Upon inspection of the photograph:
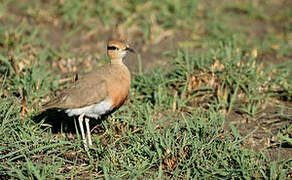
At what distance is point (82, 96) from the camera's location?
158 inches

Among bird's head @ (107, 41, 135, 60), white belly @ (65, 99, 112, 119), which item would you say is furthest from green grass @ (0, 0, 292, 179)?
bird's head @ (107, 41, 135, 60)

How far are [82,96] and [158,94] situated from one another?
110 cm

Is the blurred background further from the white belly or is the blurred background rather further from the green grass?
the white belly

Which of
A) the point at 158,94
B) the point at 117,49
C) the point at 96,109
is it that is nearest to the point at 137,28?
the point at 158,94

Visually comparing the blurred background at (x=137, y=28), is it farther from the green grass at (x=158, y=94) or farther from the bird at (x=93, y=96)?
the bird at (x=93, y=96)

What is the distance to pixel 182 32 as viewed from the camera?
6.87 metres

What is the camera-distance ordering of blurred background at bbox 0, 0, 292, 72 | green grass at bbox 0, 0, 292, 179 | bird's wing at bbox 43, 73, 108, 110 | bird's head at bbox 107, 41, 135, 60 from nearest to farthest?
green grass at bbox 0, 0, 292, 179
bird's wing at bbox 43, 73, 108, 110
bird's head at bbox 107, 41, 135, 60
blurred background at bbox 0, 0, 292, 72

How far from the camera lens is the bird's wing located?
3979mm

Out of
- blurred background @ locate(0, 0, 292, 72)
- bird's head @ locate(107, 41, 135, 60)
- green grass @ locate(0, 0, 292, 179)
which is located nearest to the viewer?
green grass @ locate(0, 0, 292, 179)

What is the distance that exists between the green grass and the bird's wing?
0.30 metres

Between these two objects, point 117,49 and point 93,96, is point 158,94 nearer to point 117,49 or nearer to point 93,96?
point 117,49

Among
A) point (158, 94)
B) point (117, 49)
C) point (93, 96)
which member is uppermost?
point (117, 49)

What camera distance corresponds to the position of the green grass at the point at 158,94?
11.9ft

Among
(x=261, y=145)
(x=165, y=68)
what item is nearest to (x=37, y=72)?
(x=165, y=68)
